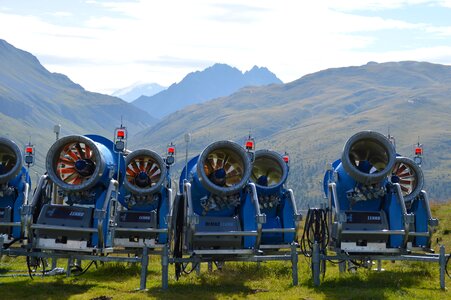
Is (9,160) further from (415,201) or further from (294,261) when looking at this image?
(415,201)

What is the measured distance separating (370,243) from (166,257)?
6.91 metres

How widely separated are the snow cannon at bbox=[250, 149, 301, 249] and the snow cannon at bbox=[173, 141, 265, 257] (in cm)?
501

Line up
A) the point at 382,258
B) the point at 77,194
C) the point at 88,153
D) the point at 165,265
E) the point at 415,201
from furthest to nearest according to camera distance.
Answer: the point at 415,201 → the point at 88,153 → the point at 77,194 → the point at 382,258 → the point at 165,265

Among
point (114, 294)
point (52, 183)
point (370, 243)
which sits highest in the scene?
point (52, 183)

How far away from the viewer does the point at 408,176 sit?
31.6m

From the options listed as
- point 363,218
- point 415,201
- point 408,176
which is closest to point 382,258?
point 363,218

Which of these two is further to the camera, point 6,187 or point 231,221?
point 6,187

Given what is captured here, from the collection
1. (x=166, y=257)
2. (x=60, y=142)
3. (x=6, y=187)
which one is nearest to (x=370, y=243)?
(x=166, y=257)

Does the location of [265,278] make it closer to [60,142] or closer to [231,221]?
[231,221]

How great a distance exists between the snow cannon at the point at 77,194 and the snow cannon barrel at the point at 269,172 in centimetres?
743

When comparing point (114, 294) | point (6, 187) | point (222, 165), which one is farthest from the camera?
point (6, 187)

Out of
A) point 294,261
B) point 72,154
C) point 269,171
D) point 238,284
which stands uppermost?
point 269,171

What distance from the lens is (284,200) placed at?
3091 cm

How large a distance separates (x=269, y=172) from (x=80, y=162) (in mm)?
10517
